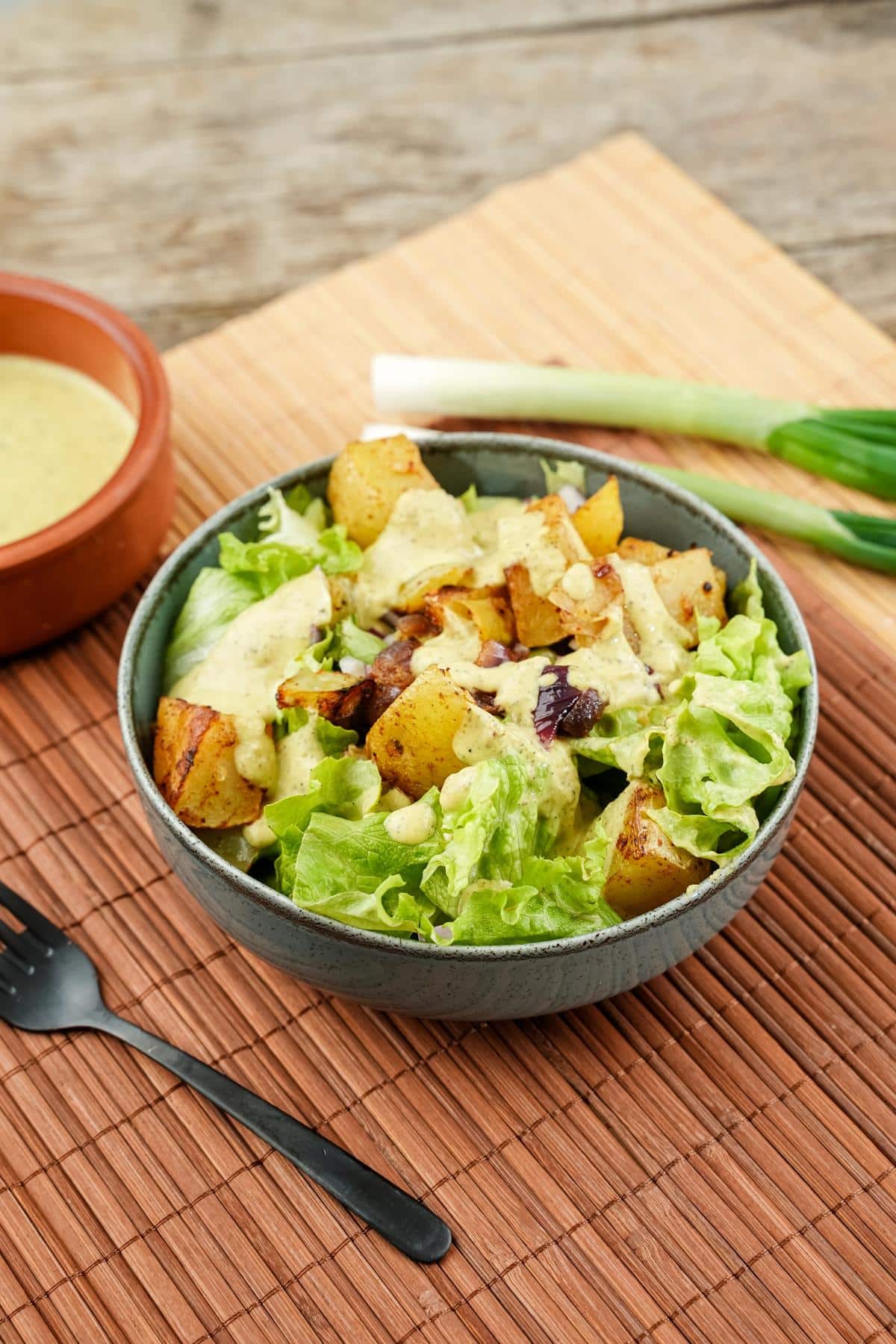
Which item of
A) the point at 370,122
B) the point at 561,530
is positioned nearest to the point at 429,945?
the point at 561,530

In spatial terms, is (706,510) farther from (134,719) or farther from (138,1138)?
(138,1138)

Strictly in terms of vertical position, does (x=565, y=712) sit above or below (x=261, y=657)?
above

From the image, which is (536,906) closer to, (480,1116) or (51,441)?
(480,1116)

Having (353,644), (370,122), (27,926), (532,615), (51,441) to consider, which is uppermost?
(532,615)

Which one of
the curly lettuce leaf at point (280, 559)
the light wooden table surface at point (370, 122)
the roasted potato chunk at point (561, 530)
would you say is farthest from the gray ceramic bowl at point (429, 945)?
the light wooden table surface at point (370, 122)

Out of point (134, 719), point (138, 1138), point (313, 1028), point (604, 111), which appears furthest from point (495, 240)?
point (138, 1138)

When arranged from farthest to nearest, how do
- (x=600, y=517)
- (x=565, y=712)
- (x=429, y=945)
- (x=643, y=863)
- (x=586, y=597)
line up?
(x=600, y=517) → (x=586, y=597) → (x=565, y=712) → (x=643, y=863) → (x=429, y=945)
